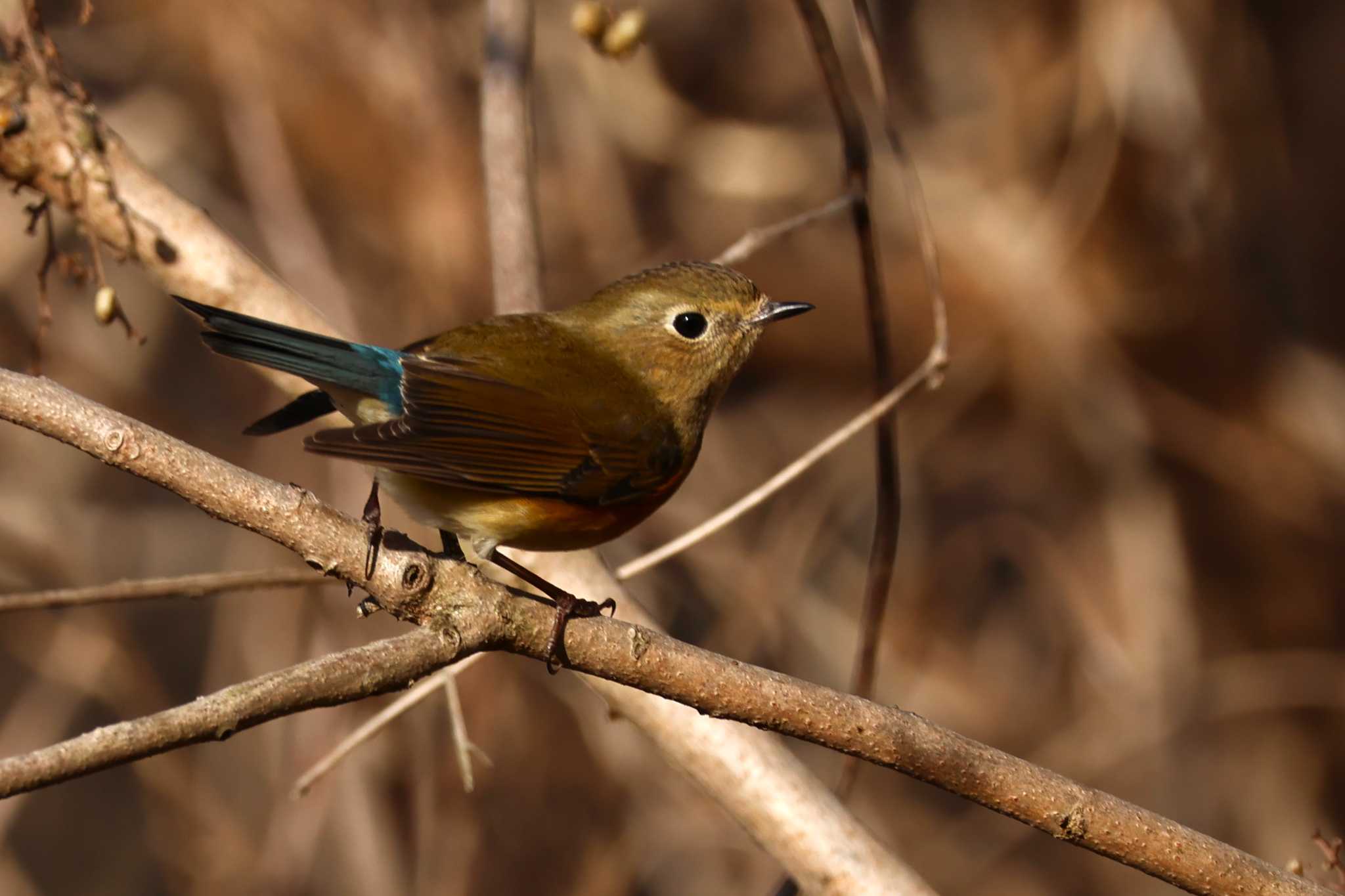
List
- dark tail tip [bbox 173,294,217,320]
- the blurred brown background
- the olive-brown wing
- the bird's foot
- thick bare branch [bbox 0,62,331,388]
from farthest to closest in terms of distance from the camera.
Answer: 1. the blurred brown background
2. thick bare branch [bbox 0,62,331,388]
3. the olive-brown wing
4. dark tail tip [bbox 173,294,217,320]
5. the bird's foot

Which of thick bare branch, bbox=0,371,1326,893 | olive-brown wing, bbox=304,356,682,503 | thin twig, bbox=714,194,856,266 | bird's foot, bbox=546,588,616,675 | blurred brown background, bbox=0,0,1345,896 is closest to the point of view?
thick bare branch, bbox=0,371,1326,893

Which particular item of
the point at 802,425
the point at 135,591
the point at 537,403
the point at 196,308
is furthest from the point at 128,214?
the point at 802,425

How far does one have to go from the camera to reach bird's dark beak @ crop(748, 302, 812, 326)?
3.36 metres

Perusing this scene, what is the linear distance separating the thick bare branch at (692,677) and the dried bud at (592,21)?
5.42 feet

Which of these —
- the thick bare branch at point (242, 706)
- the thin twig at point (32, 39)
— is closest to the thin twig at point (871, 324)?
the thick bare branch at point (242, 706)

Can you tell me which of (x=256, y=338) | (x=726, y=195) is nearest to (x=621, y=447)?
(x=256, y=338)

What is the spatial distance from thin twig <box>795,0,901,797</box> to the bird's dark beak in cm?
21

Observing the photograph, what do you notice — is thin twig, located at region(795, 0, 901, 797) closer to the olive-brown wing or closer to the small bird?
the small bird

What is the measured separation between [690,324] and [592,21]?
30.1 inches

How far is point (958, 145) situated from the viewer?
598 cm

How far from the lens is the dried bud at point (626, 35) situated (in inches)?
128

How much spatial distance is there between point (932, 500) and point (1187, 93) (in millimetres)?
2126

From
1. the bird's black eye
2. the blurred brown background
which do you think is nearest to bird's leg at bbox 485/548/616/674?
the bird's black eye

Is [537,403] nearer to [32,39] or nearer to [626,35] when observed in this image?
[626,35]
